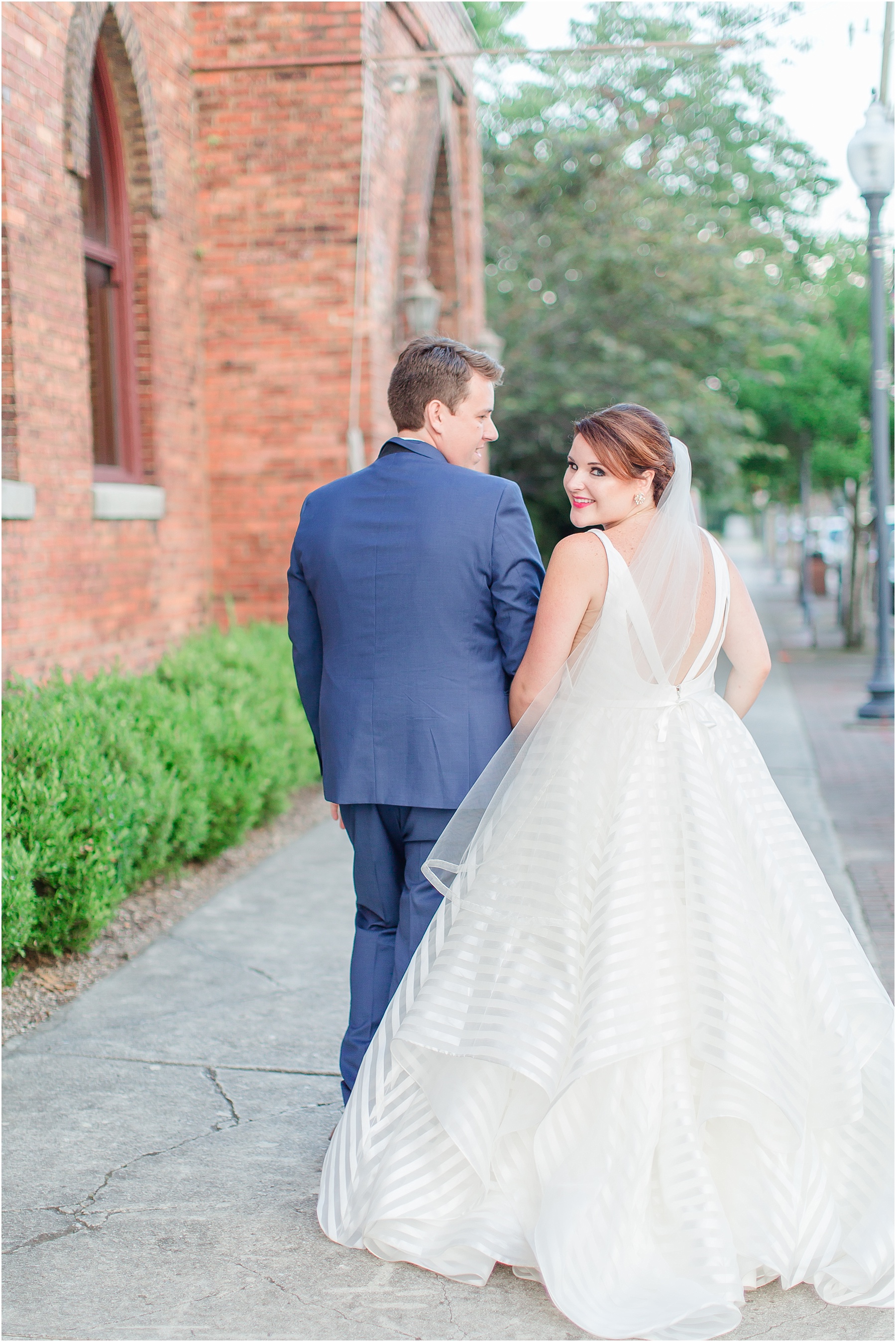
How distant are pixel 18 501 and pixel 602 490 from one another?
4.25m

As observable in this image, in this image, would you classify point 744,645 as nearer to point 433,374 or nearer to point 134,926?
point 433,374

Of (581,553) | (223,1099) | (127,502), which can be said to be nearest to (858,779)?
(127,502)

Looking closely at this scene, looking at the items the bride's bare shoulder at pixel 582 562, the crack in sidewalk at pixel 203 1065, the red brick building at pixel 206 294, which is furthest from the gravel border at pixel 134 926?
the bride's bare shoulder at pixel 582 562

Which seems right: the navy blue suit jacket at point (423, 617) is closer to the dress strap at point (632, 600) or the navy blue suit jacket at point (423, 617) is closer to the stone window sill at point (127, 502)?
the dress strap at point (632, 600)

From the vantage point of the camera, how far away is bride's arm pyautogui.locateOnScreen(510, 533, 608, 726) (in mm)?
2881

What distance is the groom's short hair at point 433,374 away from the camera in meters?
3.13

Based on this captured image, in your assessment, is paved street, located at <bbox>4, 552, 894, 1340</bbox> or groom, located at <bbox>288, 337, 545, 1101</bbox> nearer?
paved street, located at <bbox>4, 552, 894, 1340</bbox>

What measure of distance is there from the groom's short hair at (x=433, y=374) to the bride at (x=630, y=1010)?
364 mm

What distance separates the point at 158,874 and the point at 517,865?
3.82 m

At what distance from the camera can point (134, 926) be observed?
560cm

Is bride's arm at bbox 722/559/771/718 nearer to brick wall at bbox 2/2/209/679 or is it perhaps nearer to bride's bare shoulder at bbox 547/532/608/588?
bride's bare shoulder at bbox 547/532/608/588

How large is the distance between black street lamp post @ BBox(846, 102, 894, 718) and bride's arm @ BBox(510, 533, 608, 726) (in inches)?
304

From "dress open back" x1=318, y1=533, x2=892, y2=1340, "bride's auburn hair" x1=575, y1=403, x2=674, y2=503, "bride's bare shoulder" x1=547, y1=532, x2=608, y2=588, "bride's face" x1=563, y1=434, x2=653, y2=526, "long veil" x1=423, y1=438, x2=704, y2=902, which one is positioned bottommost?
"dress open back" x1=318, y1=533, x2=892, y2=1340

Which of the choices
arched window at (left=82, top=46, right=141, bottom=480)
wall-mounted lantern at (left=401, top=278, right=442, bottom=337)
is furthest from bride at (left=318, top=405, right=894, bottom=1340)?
wall-mounted lantern at (left=401, top=278, right=442, bottom=337)
